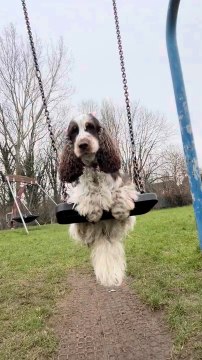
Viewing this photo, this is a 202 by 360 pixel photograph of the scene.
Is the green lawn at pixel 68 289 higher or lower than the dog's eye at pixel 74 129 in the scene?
lower

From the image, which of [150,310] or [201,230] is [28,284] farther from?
[201,230]

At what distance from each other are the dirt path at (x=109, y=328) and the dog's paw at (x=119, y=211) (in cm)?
147

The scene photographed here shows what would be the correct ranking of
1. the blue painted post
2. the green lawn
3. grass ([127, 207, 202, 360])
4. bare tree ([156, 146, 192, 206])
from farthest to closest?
1. bare tree ([156, 146, 192, 206])
2. the blue painted post
3. the green lawn
4. grass ([127, 207, 202, 360])

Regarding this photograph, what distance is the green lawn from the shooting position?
179 inches

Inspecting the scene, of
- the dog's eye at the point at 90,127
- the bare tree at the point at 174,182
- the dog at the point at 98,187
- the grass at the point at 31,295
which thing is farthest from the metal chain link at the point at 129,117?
the bare tree at the point at 174,182

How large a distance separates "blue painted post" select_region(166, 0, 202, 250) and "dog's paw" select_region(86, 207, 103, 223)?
1735 millimetres

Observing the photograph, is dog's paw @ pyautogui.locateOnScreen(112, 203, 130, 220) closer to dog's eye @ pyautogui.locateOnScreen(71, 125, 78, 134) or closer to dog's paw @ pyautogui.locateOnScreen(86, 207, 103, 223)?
dog's paw @ pyautogui.locateOnScreen(86, 207, 103, 223)

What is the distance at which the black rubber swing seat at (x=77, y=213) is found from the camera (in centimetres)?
368

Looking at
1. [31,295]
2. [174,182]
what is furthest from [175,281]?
[174,182]

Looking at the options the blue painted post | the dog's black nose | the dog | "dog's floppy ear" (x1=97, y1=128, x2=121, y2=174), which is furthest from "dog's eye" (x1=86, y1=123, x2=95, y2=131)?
the blue painted post

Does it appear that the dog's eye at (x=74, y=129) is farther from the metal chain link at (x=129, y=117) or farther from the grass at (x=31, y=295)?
the grass at (x=31, y=295)

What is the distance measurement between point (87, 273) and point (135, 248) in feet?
7.13

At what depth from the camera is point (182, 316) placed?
190 inches

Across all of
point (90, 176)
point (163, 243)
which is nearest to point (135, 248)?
point (163, 243)
